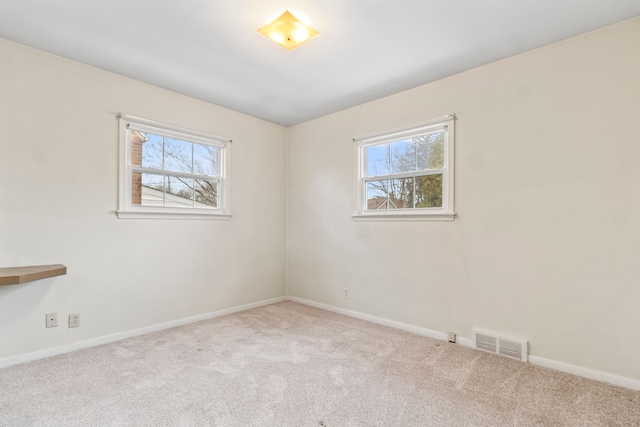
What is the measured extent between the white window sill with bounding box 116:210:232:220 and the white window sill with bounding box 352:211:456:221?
164cm

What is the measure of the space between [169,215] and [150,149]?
28.1 inches

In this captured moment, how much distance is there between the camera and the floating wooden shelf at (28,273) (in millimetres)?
2175

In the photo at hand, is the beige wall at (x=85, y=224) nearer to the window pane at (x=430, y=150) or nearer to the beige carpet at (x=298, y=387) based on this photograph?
the beige carpet at (x=298, y=387)

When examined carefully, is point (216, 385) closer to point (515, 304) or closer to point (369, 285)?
point (369, 285)

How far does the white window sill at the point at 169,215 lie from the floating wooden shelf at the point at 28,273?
2.27 feet

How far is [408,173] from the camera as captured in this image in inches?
135

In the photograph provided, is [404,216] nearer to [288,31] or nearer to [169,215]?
[288,31]

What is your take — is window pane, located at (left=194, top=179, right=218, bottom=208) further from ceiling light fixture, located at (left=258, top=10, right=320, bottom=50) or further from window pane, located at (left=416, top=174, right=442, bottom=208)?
window pane, located at (left=416, top=174, right=442, bottom=208)

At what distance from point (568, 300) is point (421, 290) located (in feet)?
A: 3.88

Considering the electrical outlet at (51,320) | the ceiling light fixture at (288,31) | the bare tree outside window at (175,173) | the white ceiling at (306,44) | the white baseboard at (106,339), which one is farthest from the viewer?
the bare tree outside window at (175,173)

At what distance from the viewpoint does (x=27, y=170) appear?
258cm

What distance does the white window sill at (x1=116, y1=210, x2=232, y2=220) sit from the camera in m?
3.11

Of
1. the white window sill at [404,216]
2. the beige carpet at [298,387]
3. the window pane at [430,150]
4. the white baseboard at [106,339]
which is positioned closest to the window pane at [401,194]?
the white window sill at [404,216]

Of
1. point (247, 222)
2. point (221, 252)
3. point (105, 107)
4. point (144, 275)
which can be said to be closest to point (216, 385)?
point (144, 275)
